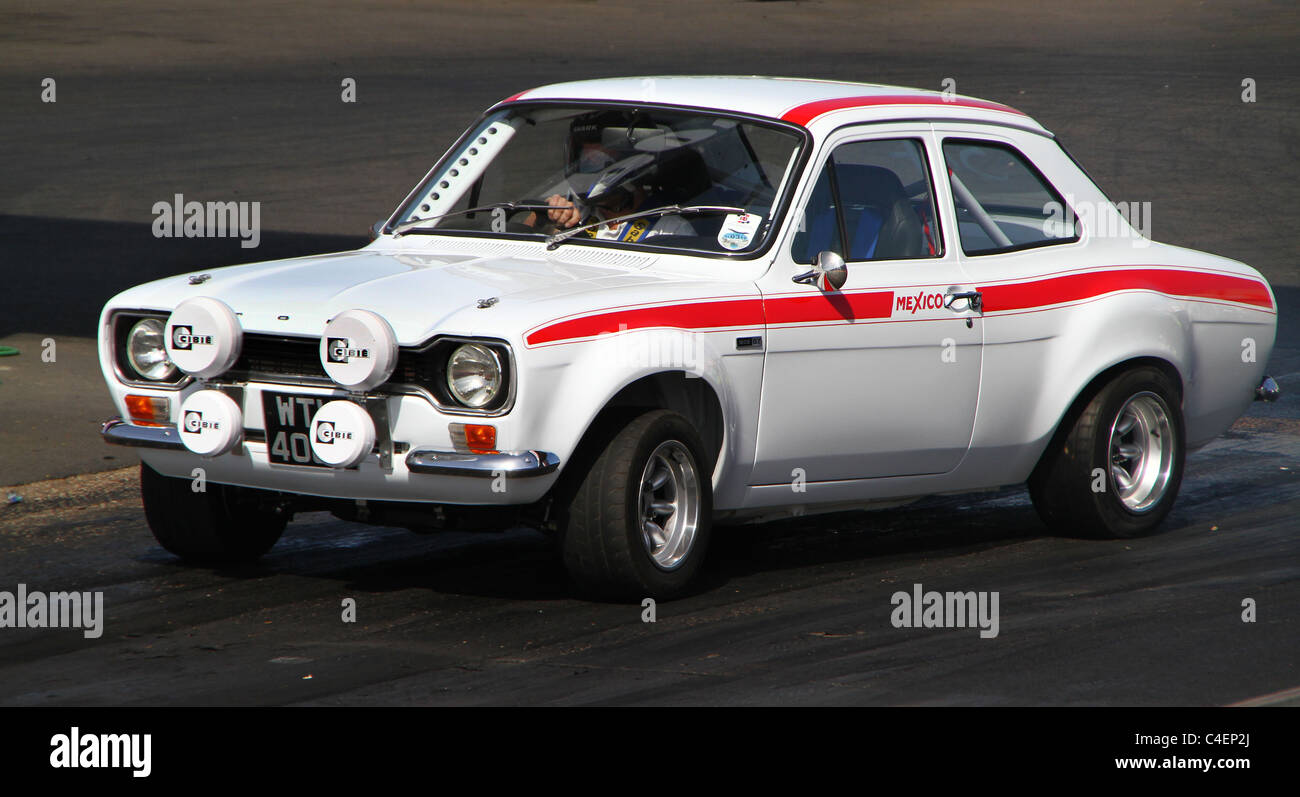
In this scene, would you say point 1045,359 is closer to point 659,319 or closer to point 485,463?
point 659,319

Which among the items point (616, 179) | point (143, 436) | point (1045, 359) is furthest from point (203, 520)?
point (1045, 359)

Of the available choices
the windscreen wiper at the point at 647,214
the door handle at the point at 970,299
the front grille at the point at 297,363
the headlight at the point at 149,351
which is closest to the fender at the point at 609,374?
the front grille at the point at 297,363

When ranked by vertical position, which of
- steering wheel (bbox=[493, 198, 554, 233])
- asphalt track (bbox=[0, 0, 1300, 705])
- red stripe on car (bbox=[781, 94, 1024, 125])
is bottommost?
asphalt track (bbox=[0, 0, 1300, 705])

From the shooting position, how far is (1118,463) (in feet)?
25.9

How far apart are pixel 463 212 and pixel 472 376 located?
166 cm

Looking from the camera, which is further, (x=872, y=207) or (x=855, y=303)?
(x=872, y=207)

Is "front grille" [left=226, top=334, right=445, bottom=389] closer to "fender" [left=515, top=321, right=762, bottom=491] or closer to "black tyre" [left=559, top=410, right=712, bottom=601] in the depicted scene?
"fender" [left=515, top=321, right=762, bottom=491]

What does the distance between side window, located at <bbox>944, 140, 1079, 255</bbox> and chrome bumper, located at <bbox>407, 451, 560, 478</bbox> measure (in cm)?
230

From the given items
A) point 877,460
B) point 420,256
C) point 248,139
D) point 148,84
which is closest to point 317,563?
point 420,256

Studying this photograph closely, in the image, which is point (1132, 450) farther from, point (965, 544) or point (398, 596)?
point (398, 596)

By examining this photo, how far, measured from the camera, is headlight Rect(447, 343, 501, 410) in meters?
5.91

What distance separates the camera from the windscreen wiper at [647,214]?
22.6 feet

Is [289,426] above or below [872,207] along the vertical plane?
below

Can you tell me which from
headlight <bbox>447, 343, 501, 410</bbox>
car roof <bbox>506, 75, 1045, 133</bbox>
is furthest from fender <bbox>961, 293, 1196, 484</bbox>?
headlight <bbox>447, 343, 501, 410</bbox>
